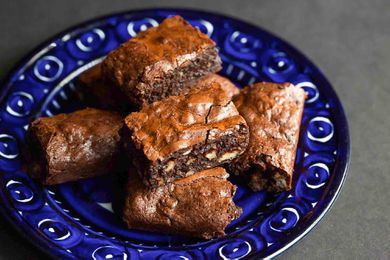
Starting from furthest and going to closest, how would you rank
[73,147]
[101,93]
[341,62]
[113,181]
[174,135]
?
[341,62], [101,93], [113,181], [73,147], [174,135]

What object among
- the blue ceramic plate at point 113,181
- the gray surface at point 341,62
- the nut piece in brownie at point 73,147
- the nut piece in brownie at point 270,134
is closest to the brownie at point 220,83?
the nut piece in brownie at point 270,134

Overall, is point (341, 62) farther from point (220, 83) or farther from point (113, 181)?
point (113, 181)

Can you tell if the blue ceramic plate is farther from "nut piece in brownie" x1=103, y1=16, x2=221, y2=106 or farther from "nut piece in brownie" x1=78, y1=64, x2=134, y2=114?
"nut piece in brownie" x1=103, y1=16, x2=221, y2=106

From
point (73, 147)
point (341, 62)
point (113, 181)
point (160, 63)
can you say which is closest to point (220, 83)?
point (160, 63)

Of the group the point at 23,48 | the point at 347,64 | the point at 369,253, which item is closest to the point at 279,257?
the point at 369,253

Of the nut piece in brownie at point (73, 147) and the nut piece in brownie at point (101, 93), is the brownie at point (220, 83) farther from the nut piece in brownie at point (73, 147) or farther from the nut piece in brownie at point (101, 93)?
the nut piece in brownie at point (73, 147)
